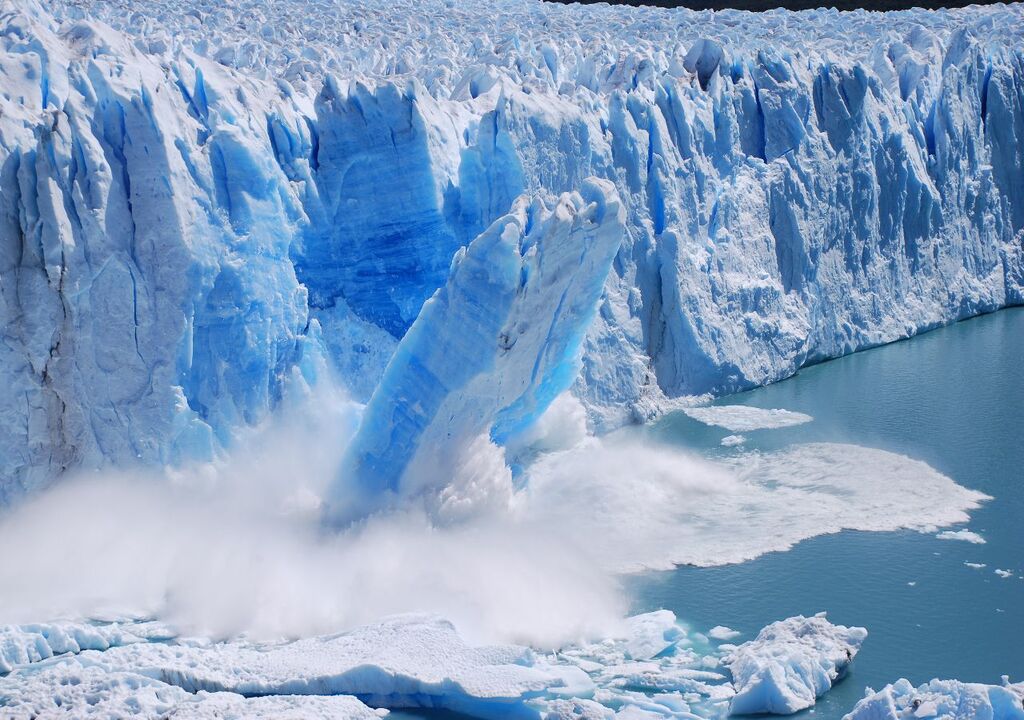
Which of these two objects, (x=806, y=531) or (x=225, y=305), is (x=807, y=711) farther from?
(x=225, y=305)

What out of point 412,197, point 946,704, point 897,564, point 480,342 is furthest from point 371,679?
point 412,197

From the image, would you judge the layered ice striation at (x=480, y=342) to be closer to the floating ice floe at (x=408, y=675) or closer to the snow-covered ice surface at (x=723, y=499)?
the snow-covered ice surface at (x=723, y=499)

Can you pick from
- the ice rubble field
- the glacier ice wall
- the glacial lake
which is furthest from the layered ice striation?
the glacial lake

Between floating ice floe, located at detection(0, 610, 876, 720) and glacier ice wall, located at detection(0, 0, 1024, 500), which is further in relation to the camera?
glacier ice wall, located at detection(0, 0, 1024, 500)

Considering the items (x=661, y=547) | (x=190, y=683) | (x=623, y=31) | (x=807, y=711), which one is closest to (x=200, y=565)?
(x=190, y=683)

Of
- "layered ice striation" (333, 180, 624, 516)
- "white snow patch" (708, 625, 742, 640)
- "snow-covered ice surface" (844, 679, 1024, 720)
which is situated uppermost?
"layered ice striation" (333, 180, 624, 516)

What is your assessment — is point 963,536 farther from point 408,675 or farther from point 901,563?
point 408,675

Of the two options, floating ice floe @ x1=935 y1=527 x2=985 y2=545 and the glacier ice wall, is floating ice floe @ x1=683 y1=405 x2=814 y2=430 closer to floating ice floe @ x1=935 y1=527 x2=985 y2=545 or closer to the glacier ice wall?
the glacier ice wall
